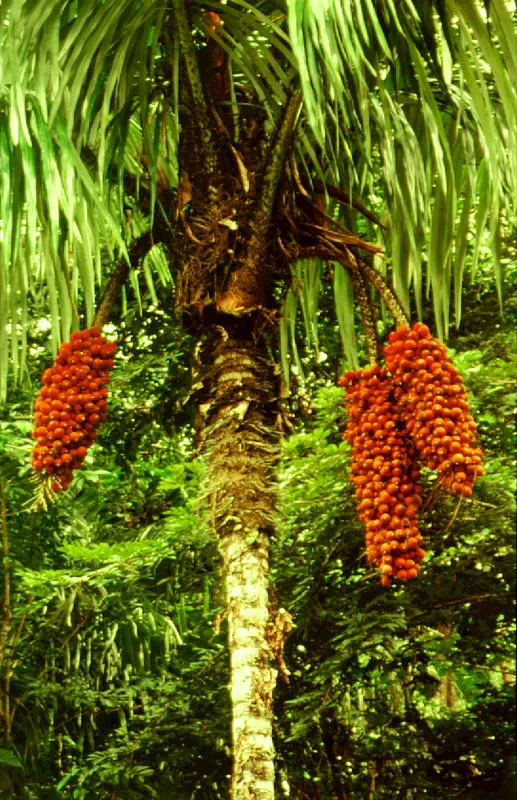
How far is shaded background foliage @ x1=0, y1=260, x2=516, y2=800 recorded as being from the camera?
4598mm

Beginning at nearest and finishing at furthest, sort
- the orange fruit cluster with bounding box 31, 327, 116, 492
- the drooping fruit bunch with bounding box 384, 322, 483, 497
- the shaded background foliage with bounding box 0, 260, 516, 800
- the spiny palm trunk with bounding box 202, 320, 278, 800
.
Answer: the drooping fruit bunch with bounding box 384, 322, 483, 497, the spiny palm trunk with bounding box 202, 320, 278, 800, the orange fruit cluster with bounding box 31, 327, 116, 492, the shaded background foliage with bounding box 0, 260, 516, 800

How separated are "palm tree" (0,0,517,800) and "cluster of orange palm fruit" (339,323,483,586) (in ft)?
0.56

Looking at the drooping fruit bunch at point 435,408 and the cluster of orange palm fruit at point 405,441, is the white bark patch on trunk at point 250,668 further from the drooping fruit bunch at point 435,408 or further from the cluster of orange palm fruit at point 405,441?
the drooping fruit bunch at point 435,408

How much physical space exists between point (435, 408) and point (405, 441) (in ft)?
0.45

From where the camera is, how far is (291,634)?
493 centimetres

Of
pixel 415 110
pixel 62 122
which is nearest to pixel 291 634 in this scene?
pixel 415 110

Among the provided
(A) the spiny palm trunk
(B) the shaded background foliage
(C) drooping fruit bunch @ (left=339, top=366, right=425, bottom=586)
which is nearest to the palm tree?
(A) the spiny palm trunk

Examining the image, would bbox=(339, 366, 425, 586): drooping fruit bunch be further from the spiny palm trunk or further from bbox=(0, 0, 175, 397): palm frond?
bbox=(0, 0, 175, 397): palm frond

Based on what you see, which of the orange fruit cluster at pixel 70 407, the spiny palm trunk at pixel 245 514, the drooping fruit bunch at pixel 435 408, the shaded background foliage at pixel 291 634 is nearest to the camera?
the drooping fruit bunch at pixel 435 408

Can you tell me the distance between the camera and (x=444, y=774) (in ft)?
16.0

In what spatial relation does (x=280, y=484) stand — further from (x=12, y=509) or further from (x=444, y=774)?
(x=12, y=509)

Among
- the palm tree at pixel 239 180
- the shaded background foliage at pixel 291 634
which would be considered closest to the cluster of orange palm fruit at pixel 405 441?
the palm tree at pixel 239 180

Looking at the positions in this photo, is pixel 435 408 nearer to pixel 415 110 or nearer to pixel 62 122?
pixel 62 122

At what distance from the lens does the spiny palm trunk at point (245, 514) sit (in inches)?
78.5
